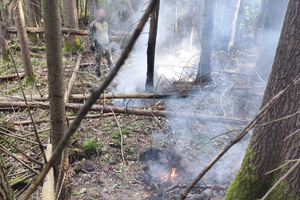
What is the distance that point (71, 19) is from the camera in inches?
417

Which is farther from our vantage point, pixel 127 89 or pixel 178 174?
pixel 127 89

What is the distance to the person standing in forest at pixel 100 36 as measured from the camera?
770 cm

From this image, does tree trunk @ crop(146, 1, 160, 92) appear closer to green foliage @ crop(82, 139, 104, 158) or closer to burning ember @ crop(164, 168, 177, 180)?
green foliage @ crop(82, 139, 104, 158)

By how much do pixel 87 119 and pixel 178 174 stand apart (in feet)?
8.96

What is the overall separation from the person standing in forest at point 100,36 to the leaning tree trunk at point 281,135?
21.9 feet

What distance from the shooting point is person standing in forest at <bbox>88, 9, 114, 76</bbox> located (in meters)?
7.70

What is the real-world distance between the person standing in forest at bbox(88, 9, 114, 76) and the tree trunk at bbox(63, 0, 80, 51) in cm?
330

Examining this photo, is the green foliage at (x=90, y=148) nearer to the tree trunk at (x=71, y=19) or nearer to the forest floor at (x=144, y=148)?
the forest floor at (x=144, y=148)

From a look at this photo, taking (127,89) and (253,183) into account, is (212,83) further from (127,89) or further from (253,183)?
(253,183)

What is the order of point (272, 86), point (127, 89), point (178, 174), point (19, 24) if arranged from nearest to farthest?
point (272, 86)
point (178, 174)
point (19, 24)
point (127, 89)

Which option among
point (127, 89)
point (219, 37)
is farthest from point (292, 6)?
point (219, 37)

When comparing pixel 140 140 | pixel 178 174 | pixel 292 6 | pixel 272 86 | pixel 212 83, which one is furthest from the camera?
pixel 212 83

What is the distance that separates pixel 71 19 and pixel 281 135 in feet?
35.5

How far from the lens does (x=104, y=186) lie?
3.82m
